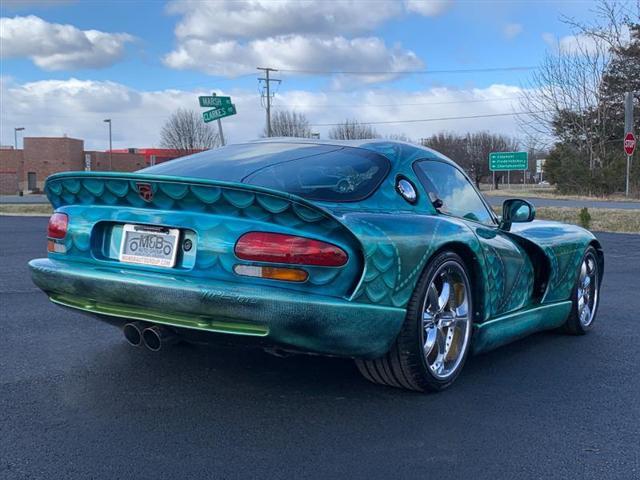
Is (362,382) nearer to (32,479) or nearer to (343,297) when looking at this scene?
(343,297)

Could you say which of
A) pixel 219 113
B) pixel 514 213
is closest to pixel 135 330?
pixel 514 213

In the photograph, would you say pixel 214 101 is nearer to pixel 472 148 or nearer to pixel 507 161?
pixel 507 161


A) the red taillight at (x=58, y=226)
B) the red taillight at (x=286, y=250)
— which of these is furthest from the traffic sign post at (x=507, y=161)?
the red taillight at (x=286, y=250)

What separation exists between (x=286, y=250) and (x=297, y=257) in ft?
0.19

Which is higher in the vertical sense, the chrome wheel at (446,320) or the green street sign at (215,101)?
the green street sign at (215,101)

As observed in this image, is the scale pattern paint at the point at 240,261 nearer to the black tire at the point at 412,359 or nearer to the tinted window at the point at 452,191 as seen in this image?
the black tire at the point at 412,359

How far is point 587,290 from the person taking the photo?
5.73m

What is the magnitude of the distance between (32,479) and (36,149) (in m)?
71.4

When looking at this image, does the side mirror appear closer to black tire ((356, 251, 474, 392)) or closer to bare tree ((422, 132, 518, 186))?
black tire ((356, 251, 474, 392))

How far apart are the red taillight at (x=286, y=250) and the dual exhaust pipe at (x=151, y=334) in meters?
0.61

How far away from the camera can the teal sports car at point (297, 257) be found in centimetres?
318

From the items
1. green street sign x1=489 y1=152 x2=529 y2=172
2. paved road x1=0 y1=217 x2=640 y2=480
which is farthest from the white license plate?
green street sign x1=489 y1=152 x2=529 y2=172

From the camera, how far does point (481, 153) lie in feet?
257

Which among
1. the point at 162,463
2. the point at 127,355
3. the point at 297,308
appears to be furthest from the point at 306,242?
the point at 127,355
